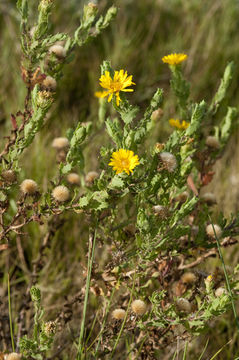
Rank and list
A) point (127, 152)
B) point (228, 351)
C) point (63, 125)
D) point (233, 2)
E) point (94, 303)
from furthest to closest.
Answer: point (233, 2) < point (63, 125) < point (94, 303) < point (228, 351) < point (127, 152)

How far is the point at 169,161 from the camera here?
1.16m

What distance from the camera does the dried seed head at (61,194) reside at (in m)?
1.23

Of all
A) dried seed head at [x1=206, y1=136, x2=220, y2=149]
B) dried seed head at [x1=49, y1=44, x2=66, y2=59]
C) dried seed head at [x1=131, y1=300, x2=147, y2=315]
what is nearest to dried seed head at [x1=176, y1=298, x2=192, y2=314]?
dried seed head at [x1=131, y1=300, x2=147, y2=315]

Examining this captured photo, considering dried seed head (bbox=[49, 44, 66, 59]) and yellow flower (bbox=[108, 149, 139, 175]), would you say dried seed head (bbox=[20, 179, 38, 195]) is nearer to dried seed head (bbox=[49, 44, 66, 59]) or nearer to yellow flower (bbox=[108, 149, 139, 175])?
yellow flower (bbox=[108, 149, 139, 175])

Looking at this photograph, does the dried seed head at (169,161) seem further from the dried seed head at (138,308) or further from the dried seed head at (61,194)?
the dried seed head at (138,308)

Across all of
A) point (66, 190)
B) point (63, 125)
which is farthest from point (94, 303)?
point (63, 125)

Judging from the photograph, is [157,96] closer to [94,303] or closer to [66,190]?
[66,190]

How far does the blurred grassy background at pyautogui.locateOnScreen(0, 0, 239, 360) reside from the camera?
98.0 inches

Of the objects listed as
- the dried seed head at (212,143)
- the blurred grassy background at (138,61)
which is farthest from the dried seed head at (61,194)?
the blurred grassy background at (138,61)

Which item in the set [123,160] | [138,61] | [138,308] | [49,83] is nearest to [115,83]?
[123,160]

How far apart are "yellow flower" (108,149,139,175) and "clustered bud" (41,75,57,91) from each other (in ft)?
1.37

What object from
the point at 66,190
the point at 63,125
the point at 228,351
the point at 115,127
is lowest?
the point at 228,351

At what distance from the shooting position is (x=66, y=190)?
1.25m

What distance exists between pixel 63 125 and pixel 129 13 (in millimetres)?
1763
